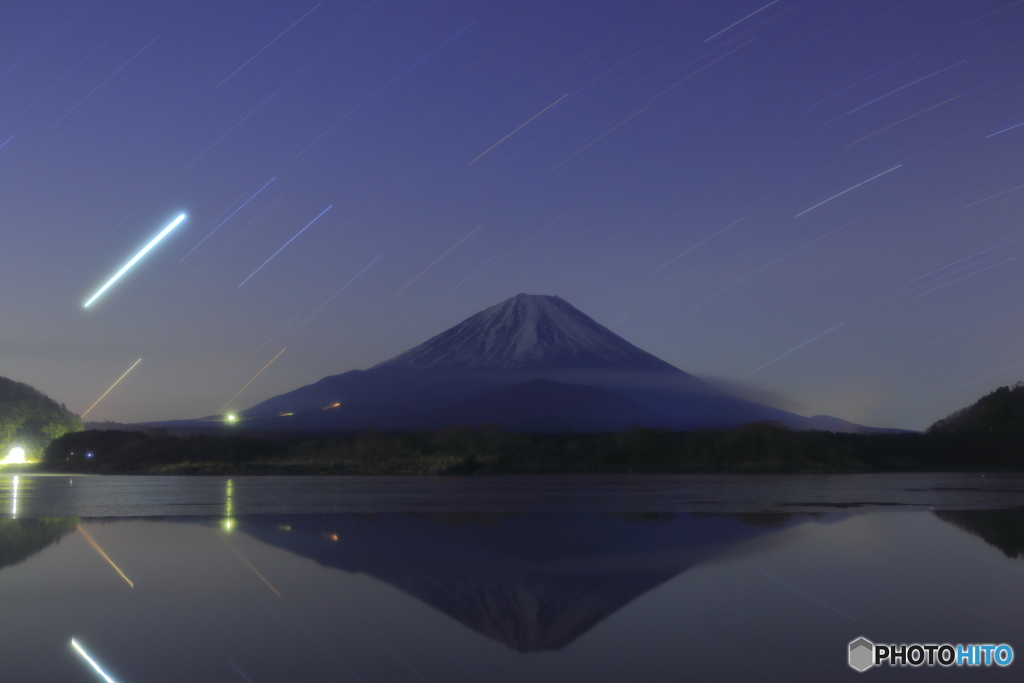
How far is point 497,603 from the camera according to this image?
8.09 m

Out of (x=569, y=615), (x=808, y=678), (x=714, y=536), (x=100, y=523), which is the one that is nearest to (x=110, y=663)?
(x=569, y=615)

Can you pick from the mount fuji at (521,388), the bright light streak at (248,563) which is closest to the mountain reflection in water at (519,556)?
the bright light streak at (248,563)

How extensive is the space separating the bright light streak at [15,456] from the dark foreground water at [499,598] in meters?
66.2

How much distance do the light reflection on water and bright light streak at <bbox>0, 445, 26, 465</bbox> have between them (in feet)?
227

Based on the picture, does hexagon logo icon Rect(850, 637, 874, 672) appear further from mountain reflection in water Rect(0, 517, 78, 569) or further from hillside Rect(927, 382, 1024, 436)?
hillside Rect(927, 382, 1024, 436)

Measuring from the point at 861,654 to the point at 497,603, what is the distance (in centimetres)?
338

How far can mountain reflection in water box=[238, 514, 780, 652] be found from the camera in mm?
7711

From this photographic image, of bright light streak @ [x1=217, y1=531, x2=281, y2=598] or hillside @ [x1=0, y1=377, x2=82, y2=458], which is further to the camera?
hillside @ [x1=0, y1=377, x2=82, y2=458]

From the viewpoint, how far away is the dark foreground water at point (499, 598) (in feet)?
19.9

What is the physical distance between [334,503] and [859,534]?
13.5m

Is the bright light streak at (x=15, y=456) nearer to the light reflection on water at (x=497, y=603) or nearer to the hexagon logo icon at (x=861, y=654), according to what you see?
the light reflection on water at (x=497, y=603)

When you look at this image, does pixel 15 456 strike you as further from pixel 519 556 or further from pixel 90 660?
pixel 90 660

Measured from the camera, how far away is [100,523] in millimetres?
16328

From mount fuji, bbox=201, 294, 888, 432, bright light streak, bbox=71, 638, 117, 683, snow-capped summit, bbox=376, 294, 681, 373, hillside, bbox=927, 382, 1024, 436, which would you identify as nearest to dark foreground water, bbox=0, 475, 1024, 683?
bright light streak, bbox=71, 638, 117, 683
